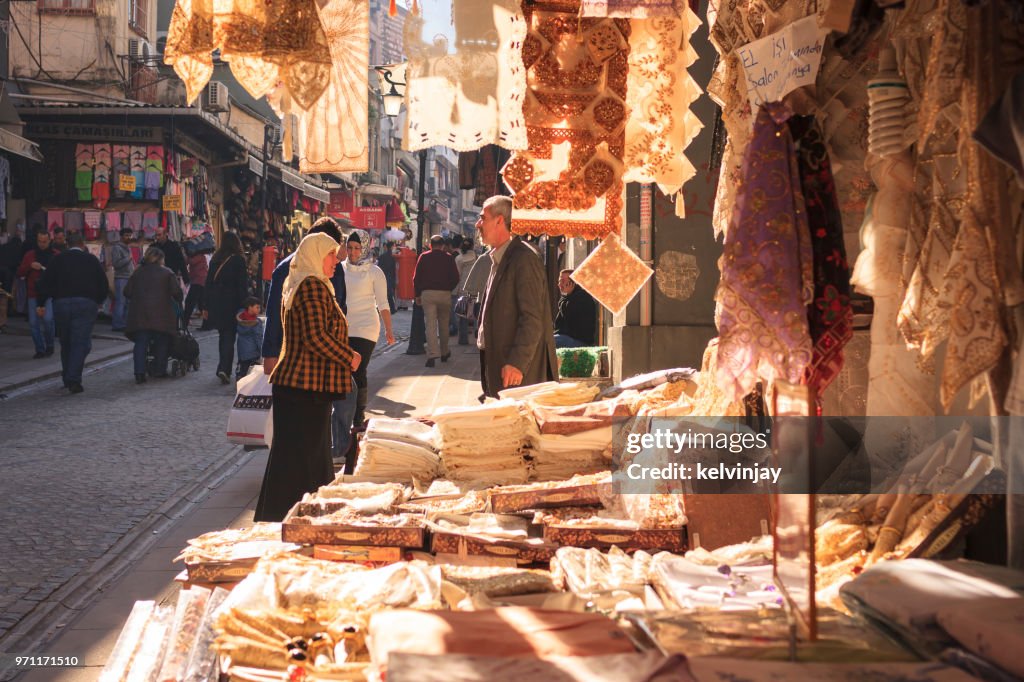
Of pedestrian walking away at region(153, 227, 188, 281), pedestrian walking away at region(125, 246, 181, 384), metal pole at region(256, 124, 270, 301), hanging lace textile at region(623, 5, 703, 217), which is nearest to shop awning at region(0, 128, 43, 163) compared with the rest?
pedestrian walking away at region(153, 227, 188, 281)

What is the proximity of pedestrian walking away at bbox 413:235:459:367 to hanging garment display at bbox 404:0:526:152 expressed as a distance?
1200cm

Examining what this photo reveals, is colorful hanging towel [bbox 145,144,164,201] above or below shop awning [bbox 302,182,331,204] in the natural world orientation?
below

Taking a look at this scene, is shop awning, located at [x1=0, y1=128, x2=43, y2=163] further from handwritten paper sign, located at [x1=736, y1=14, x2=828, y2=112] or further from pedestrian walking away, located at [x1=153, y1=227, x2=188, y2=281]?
handwritten paper sign, located at [x1=736, y1=14, x2=828, y2=112]

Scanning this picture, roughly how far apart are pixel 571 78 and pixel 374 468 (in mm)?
2158

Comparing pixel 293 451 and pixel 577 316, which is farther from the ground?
pixel 577 316

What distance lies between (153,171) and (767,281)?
78.9 feet

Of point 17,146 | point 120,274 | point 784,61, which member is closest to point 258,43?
point 784,61

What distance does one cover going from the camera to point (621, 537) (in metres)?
3.78

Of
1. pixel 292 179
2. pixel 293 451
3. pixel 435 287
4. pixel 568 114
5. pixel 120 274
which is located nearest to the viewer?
pixel 568 114

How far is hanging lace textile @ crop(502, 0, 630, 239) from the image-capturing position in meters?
5.07

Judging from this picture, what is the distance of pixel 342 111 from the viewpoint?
527 centimetres

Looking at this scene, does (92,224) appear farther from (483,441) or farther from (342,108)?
(483,441)

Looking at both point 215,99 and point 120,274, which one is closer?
point 120,274

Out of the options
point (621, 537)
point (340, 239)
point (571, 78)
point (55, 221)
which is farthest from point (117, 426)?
→ point (55, 221)
